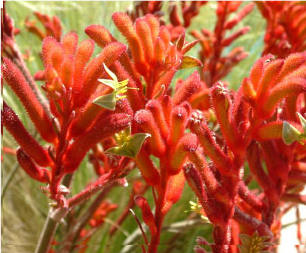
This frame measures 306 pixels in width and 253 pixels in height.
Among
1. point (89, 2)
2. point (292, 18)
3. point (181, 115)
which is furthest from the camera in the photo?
point (89, 2)

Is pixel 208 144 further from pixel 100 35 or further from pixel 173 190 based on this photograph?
pixel 100 35

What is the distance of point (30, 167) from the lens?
43 centimetres

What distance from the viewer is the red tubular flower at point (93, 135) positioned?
41 centimetres

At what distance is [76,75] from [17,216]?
0.48 meters

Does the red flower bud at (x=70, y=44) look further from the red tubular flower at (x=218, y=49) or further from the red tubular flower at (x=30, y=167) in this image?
the red tubular flower at (x=218, y=49)

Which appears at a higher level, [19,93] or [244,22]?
[244,22]

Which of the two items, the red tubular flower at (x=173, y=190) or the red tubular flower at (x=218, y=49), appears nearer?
the red tubular flower at (x=173, y=190)

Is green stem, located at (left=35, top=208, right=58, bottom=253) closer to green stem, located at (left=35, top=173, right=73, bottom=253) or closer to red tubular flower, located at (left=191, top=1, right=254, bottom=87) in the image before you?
green stem, located at (left=35, top=173, right=73, bottom=253)

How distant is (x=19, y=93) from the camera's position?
Result: 17.1 inches

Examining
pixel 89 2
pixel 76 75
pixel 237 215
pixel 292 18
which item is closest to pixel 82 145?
pixel 76 75

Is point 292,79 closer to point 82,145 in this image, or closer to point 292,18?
point 82,145

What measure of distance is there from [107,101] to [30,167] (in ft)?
0.32

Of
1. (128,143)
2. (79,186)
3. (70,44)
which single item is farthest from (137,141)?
(79,186)

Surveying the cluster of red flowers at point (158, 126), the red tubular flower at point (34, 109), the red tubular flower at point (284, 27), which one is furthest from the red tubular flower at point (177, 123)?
the red tubular flower at point (284, 27)
